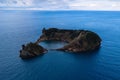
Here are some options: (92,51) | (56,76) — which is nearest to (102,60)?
(92,51)

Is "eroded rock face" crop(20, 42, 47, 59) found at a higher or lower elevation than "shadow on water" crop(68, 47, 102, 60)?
higher

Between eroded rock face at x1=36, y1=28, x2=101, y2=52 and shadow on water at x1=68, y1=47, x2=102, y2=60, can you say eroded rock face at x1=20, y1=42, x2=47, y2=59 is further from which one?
shadow on water at x1=68, y1=47, x2=102, y2=60

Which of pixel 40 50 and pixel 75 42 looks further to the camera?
pixel 75 42

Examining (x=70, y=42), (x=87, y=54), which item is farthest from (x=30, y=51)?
(x=87, y=54)

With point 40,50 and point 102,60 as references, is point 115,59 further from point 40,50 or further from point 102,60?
point 40,50

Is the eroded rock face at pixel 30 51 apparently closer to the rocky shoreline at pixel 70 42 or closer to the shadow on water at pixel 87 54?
the rocky shoreline at pixel 70 42

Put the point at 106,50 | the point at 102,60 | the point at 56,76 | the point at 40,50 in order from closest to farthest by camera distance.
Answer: the point at 56,76 → the point at 102,60 → the point at 40,50 → the point at 106,50

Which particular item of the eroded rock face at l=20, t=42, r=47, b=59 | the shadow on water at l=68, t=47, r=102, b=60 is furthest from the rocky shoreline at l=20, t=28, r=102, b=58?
the shadow on water at l=68, t=47, r=102, b=60

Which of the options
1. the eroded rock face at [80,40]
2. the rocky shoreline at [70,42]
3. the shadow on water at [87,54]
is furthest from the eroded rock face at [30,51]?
the shadow on water at [87,54]
